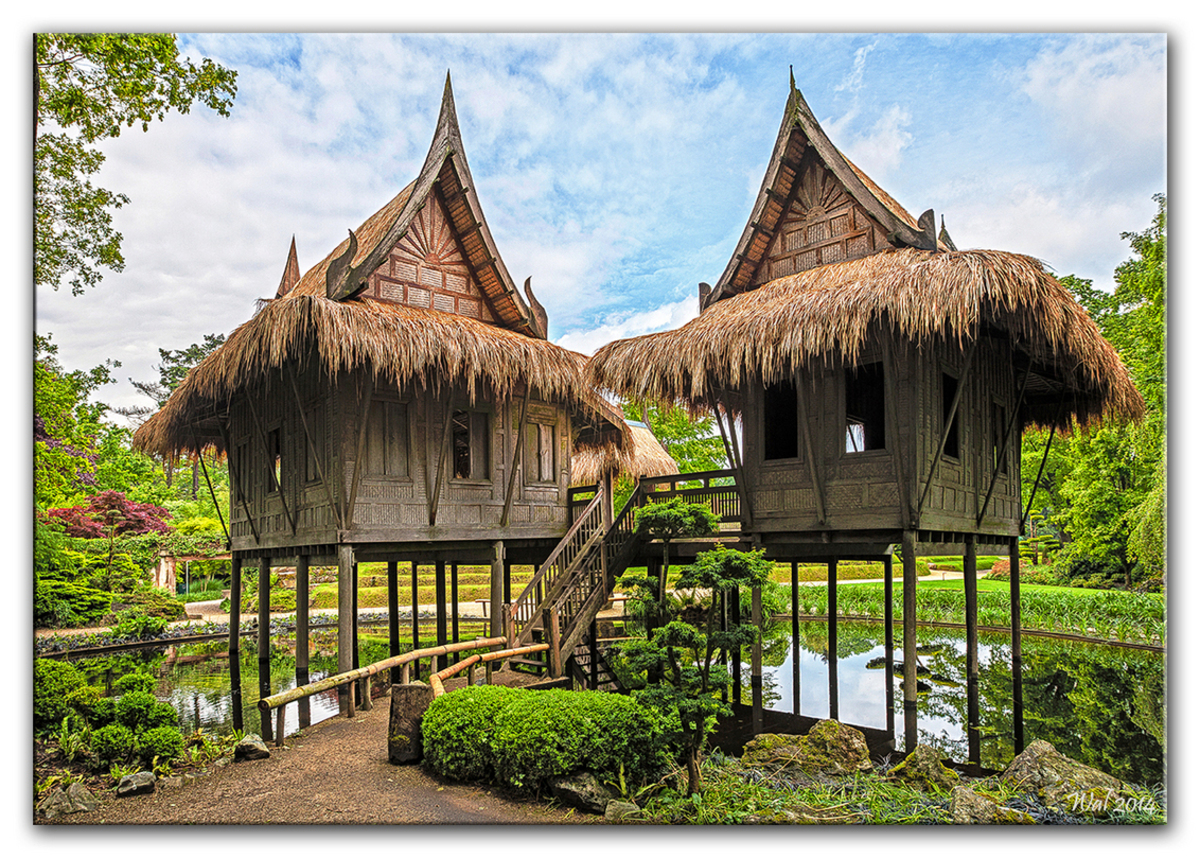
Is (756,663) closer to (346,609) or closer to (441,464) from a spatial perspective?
(441,464)

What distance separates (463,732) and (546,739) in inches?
30.0

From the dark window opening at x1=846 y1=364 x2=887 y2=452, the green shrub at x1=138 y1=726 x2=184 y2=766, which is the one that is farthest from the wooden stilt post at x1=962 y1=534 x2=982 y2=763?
the green shrub at x1=138 y1=726 x2=184 y2=766

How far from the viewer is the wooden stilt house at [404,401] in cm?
928

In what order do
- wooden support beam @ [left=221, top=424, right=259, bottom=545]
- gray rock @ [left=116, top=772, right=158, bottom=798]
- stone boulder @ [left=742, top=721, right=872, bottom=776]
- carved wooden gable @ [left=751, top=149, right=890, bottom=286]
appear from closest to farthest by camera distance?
gray rock @ [left=116, top=772, right=158, bottom=798]
stone boulder @ [left=742, top=721, right=872, bottom=776]
carved wooden gable @ [left=751, top=149, right=890, bottom=286]
wooden support beam @ [left=221, top=424, right=259, bottom=545]

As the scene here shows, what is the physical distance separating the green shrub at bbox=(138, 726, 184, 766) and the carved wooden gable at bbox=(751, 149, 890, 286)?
806cm

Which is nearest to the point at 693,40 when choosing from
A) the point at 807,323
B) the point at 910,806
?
the point at 807,323

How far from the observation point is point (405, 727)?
20.7ft

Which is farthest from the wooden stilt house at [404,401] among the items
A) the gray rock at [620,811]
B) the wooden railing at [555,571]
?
the gray rock at [620,811]

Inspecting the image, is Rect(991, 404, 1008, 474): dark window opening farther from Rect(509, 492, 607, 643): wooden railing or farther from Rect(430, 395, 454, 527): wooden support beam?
Rect(430, 395, 454, 527): wooden support beam

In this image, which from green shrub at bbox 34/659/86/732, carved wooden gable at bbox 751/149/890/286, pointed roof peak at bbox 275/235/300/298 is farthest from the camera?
pointed roof peak at bbox 275/235/300/298

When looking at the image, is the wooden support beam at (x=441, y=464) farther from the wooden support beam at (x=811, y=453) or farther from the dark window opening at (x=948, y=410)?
the dark window opening at (x=948, y=410)

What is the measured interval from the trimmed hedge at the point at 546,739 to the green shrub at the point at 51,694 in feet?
9.86

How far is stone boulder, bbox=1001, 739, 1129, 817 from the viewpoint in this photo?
17.9 ft

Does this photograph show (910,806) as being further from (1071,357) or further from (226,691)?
(226,691)
